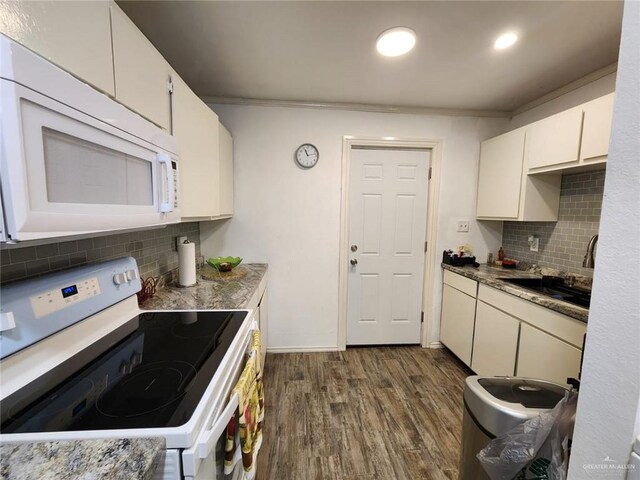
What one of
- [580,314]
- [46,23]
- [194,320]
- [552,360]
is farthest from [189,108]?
[552,360]

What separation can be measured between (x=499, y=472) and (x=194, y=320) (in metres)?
1.33

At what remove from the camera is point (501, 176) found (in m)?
2.35

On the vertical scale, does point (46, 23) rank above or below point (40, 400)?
above

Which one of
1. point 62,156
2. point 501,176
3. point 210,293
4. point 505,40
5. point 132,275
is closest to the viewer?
point 62,156

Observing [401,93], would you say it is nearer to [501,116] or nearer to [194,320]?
[501,116]

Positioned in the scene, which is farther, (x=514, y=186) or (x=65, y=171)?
(x=514, y=186)

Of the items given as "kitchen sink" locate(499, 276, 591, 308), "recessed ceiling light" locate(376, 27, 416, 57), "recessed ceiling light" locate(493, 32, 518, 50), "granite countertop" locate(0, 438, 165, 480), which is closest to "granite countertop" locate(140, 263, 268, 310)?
"granite countertop" locate(0, 438, 165, 480)

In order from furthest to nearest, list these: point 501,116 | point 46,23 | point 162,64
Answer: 1. point 501,116
2. point 162,64
3. point 46,23

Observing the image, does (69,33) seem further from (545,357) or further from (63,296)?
(545,357)

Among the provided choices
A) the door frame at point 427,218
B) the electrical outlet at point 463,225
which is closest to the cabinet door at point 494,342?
the door frame at point 427,218

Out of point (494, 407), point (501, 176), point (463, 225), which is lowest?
point (494, 407)

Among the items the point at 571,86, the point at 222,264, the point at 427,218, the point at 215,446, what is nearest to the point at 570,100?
the point at 571,86

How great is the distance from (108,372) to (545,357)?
7.18 ft

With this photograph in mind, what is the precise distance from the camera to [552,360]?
1574 mm
